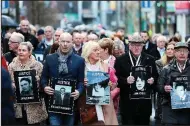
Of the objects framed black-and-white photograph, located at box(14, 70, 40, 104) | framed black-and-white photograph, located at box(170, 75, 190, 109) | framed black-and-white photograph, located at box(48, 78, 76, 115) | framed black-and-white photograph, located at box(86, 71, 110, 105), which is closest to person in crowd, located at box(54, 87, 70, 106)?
framed black-and-white photograph, located at box(48, 78, 76, 115)

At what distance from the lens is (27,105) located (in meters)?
10.8

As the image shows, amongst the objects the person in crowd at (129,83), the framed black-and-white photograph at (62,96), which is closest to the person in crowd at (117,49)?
the person in crowd at (129,83)

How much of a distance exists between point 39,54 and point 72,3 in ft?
317

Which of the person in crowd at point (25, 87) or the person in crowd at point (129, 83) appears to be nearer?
the person in crowd at point (25, 87)

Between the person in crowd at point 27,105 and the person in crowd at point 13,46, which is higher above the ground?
the person in crowd at point 13,46

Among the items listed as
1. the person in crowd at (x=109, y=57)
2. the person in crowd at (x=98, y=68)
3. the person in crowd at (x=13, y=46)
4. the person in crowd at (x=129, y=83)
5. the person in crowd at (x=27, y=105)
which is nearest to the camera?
the person in crowd at (x=98, y=68)

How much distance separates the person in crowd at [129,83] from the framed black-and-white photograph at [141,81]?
2.7 inches

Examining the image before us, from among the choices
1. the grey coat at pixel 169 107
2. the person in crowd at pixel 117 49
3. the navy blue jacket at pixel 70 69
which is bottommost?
the grey coat at pixel 169 107

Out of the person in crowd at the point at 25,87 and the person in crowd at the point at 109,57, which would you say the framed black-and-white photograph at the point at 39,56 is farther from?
the person in crowd at the point at 25,87

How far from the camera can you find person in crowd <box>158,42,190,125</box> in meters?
10.9

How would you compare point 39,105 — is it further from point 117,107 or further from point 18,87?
point 117,107

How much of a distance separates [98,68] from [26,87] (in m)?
1.07

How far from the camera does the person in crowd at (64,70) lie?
1042cm

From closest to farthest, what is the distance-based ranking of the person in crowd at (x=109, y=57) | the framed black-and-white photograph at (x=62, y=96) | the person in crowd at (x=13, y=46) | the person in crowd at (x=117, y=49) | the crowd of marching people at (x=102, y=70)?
the framed black-and-white photograph at (x=62, y=96) < the crowd of marching people at (x=102, y=70) < the person in crowd at (x=109, y=57) < the person in crowd at (x=13, y=46) < the person in crowd at (x=117, y=49)
